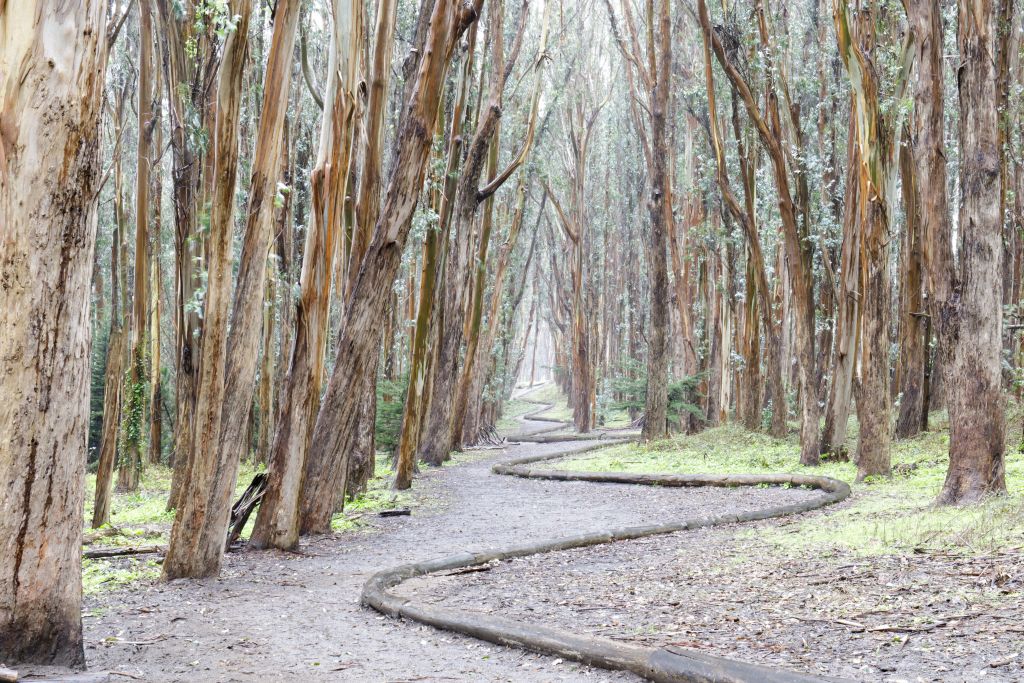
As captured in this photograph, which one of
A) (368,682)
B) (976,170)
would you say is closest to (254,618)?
(368,682)

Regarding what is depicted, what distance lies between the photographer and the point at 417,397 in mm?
12430

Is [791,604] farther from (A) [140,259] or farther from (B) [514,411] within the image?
(B) [514,411]

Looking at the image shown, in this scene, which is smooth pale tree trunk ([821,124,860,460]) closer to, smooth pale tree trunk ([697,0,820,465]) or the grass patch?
smooth pale tree trunk ([697,0,820,465])

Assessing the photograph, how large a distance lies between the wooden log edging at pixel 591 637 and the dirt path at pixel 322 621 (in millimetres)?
73

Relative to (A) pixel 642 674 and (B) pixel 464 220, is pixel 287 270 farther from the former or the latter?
(A) pixel 642 674

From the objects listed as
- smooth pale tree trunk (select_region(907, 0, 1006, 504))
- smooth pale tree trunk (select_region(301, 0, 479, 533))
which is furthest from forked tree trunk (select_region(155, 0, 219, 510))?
smooth pale tree trunk (select_region(907, 0, 1006, 504))

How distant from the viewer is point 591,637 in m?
4.15

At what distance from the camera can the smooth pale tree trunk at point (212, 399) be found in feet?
19.9

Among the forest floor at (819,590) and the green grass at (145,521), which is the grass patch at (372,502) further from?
the forest floor at (819,590)

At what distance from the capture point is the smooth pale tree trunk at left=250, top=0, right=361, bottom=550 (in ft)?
24.2

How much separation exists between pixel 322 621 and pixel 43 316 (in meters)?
2.60

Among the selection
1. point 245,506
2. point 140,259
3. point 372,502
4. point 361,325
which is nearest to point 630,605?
point 245,506

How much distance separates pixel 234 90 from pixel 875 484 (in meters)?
8.00

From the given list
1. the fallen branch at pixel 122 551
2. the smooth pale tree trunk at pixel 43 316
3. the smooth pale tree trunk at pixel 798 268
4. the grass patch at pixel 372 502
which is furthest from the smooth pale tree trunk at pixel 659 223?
the smooth pale tree trunk at pixel 43 316
